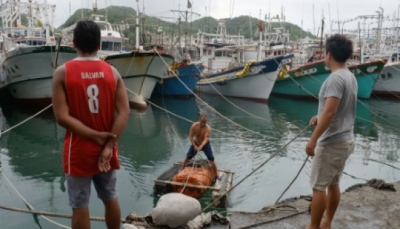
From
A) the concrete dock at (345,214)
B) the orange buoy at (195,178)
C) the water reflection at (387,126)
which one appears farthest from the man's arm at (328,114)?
the water reflection at (387,126)

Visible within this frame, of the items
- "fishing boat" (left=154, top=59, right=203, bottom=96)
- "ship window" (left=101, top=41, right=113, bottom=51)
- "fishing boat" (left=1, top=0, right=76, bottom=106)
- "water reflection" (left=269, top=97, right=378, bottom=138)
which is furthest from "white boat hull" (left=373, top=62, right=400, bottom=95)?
"fishing boat" (left=1, top=0, right=76, bottom=106)

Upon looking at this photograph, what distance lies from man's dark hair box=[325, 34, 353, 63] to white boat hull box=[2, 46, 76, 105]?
557 inches

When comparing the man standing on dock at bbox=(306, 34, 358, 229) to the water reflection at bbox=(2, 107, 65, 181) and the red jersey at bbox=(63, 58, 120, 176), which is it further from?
the water reflection at bbox=(2, 107, 65, 181)

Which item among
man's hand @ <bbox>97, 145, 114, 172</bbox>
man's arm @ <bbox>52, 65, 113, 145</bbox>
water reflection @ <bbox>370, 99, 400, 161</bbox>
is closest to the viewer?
man's arm @ <bbox>52, 65, 113, 145</bbox>

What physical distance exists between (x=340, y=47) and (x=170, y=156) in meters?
8.33

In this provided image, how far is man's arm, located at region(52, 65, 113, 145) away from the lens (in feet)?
8.20

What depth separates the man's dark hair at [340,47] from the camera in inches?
130

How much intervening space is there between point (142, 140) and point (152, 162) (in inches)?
119

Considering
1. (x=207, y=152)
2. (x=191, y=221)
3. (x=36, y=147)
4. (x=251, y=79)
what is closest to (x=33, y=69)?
(x=36, y=147)

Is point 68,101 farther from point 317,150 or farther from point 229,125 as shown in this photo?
point 229,125

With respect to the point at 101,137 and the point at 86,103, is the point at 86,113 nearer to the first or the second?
the point at 86,103

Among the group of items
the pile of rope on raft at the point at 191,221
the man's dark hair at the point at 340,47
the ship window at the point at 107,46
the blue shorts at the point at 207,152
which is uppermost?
the ship window at the point at 107,46

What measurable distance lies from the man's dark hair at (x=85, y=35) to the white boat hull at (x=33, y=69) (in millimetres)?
14055

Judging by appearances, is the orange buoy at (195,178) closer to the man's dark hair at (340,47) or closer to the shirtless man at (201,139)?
the shirtless man at (201,139)
